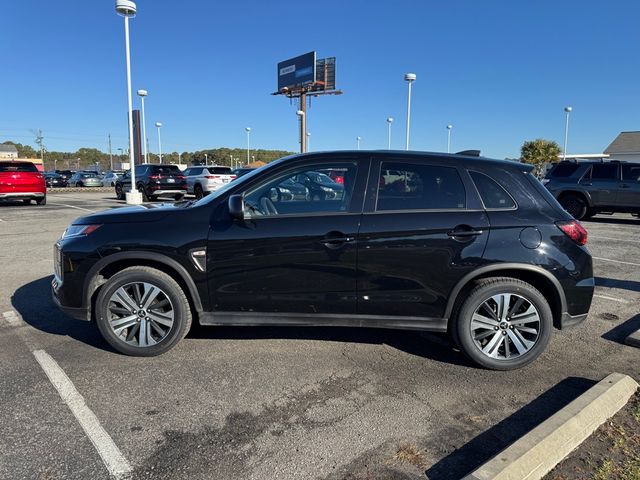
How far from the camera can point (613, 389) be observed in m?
3.21

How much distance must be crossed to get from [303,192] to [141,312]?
1682mm

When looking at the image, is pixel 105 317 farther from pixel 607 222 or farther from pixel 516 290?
pixel 607 222

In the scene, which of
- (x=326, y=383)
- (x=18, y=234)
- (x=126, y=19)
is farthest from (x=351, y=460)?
(x=126, y=19)

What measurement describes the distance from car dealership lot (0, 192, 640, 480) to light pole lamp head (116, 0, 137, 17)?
1281cm

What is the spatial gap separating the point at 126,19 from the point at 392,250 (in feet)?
52.5

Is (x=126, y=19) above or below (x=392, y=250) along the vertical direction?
above

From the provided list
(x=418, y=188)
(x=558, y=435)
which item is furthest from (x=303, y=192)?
(x=558, y=435)

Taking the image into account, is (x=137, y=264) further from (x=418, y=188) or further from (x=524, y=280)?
(x=524, y=280)

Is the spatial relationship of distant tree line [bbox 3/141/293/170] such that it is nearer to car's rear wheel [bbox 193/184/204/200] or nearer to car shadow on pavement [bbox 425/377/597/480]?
car's rear wheel [bbox 193/184/204/200]

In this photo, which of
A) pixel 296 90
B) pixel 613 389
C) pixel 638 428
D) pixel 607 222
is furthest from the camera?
pixel 296 90

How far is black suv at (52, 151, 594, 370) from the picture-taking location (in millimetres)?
3678

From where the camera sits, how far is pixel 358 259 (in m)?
Answer: 3.68

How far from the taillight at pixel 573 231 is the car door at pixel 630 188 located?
464 inches

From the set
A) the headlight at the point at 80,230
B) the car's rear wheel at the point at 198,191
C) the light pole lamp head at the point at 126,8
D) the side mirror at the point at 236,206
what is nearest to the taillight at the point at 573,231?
the side mirror at the point at 236,206
